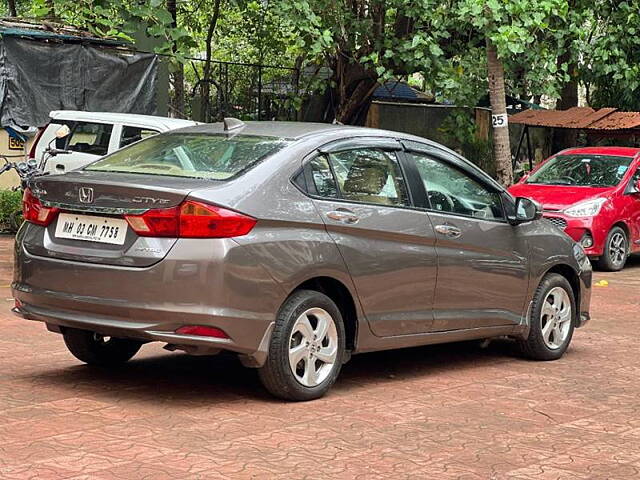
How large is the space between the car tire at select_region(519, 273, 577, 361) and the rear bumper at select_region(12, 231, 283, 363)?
2692 millimetres

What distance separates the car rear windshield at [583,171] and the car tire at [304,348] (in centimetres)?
1022

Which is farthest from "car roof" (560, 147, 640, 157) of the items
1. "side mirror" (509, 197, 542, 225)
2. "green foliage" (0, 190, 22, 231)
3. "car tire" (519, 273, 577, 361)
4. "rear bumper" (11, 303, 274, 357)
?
"rear bumper" (11, 303, 274, 357)

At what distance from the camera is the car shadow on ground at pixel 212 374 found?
7137 millimetres

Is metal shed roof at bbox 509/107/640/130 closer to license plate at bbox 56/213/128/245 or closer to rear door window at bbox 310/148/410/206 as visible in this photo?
rear door window at bbox 310/148/410/206

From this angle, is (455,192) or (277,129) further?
(455,192)

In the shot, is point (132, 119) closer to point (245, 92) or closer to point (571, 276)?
point (245, 92)

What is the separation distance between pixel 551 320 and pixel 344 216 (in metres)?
2.41

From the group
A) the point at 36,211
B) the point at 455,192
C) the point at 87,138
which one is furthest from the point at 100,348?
the point at 87,138

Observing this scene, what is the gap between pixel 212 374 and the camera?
7.81m

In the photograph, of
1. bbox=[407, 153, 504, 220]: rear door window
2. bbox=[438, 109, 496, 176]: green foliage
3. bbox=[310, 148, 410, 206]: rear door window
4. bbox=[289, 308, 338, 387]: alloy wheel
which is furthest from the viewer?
bbox=[438, 109, 496, 176]: green foliage

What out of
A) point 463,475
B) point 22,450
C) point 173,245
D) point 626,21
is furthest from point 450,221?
point 626,21

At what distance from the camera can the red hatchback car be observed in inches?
622

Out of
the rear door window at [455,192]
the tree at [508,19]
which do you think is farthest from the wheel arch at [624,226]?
the rear door window at [455,192]

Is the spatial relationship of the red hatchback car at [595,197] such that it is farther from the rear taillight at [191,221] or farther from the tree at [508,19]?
the rear taillight at [191,221]
